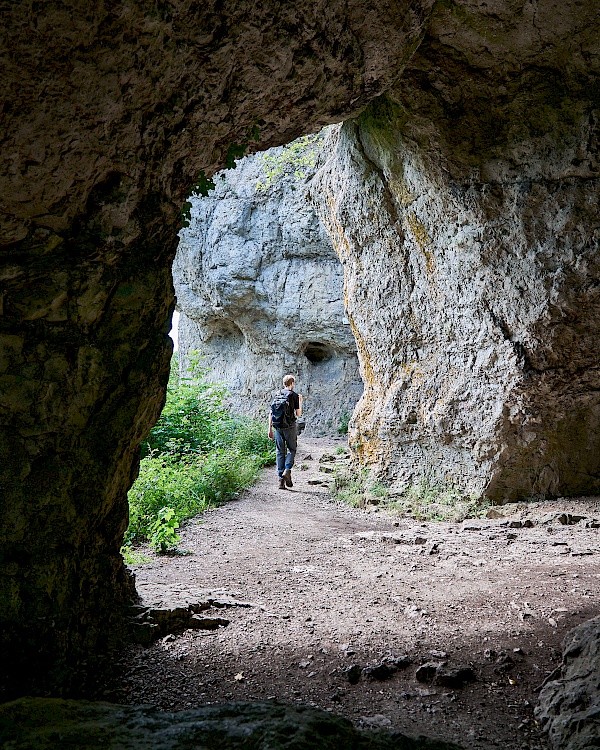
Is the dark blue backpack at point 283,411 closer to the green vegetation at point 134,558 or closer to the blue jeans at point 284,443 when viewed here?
the blue jeans at point 284,443

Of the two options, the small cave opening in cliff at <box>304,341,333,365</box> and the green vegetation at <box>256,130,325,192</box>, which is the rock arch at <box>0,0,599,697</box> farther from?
the small cave opening in cliff at <box>304,341,333,365</box>

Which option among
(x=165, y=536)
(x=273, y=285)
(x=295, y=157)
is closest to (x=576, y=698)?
(x=165, y=536)

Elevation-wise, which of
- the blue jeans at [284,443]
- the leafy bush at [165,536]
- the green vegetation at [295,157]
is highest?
the green vegetation at [295,157]

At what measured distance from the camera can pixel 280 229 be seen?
16.4 metres

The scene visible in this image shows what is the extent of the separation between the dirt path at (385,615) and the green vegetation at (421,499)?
1.13ft

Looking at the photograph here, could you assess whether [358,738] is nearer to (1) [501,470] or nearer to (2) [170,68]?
(2) [170,68]

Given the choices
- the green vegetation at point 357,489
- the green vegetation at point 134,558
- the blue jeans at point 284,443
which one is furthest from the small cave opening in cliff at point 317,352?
the green vegetation at point 134,558

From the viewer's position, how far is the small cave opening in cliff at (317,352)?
58.2 ft

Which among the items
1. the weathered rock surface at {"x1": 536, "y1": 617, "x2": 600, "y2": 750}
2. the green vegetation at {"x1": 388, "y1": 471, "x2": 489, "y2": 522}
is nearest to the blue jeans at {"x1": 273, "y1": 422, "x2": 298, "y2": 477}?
the green vegetation at {"x1": 388, "y1": 471, "x2": 489, "y2": 522}

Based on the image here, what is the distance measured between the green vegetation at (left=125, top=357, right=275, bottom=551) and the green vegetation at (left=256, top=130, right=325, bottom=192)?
13.6 feet

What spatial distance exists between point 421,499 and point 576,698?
16.0 ft

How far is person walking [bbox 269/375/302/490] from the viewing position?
9203 mm

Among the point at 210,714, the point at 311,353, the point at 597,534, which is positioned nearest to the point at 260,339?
the point at 311,353

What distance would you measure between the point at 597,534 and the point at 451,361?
8.35ft
